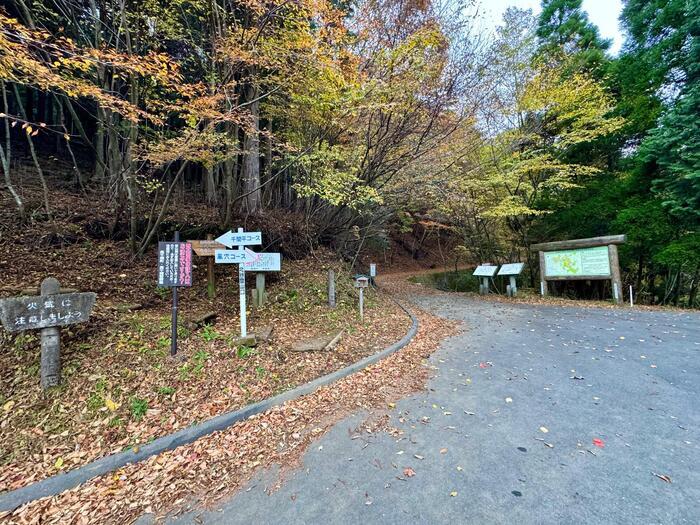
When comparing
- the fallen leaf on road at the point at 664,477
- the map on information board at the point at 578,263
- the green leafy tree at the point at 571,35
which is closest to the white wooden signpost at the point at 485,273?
the map on information board at the point at 578,263

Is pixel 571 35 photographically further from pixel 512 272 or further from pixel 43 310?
pixel 43 310

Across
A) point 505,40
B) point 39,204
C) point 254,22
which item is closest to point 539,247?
point 505,40

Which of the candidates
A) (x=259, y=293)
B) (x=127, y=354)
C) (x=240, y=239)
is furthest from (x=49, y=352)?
(x=259, y=293)

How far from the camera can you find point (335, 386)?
12.3ft

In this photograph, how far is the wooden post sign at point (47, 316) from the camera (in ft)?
9.45

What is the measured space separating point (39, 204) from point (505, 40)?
12.4 meters

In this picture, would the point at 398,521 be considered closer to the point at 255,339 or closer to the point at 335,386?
the point at 335,386

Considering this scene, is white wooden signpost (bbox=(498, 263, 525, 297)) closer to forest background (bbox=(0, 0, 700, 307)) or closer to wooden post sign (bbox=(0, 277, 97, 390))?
forest background (bbox=(0, 0, 700, 307))

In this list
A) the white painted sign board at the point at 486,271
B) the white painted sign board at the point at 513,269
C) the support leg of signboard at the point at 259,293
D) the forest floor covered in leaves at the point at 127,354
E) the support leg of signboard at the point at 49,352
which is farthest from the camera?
the white painted sign board at the point at 486,271

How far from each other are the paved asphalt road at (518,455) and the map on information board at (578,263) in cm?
531

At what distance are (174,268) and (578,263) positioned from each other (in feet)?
36.9

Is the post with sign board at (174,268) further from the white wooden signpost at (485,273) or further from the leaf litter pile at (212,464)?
the white wooden signpost at (485,273)

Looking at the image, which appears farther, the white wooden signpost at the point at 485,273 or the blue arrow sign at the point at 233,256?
the white wooden signpost at the point at 485,273

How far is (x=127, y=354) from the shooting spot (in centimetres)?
356
